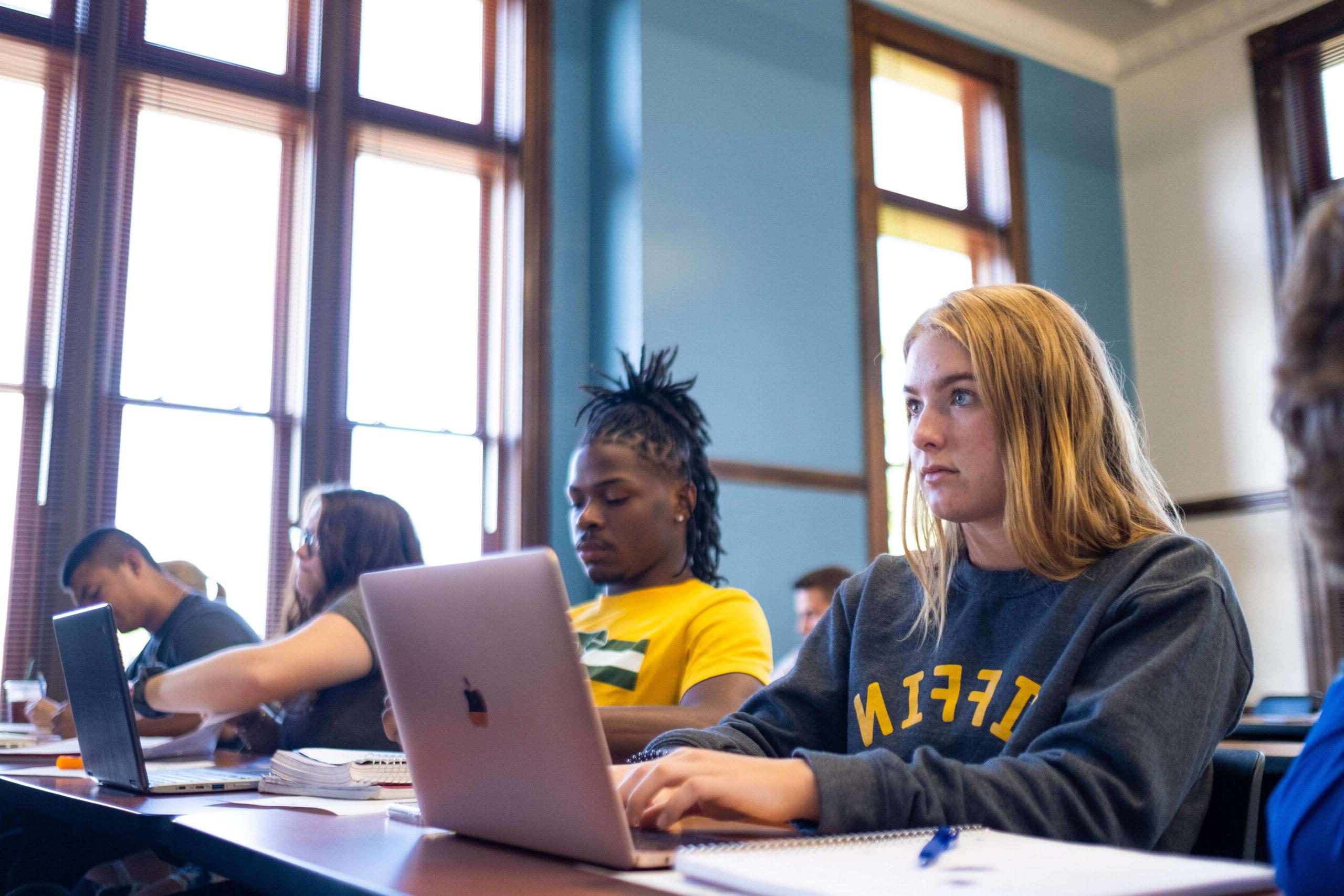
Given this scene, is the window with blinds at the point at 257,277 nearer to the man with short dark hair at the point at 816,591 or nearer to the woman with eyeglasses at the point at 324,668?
the man with short dark hair at the point at 816,591

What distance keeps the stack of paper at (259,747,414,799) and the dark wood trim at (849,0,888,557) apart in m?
3.69

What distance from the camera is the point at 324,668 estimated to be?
6.14 feet

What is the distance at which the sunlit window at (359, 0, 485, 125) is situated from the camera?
436 cm

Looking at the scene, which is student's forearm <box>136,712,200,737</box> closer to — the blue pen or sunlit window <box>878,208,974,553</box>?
the blue pen

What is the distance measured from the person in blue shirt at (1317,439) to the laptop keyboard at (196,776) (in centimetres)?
121

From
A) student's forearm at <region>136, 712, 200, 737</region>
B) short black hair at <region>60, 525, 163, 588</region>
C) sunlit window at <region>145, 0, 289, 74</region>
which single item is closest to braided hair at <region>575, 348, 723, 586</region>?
student's forearm at <region>136, 712, 200, 737</region>

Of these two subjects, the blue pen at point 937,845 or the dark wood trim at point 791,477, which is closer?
the blue pen at point 937,845

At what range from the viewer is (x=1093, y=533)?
1.18 meters

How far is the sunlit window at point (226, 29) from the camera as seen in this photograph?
394 cm

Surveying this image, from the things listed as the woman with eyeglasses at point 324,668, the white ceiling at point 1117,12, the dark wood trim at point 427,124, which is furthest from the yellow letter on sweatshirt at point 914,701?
the white ceiling at point 1117,12

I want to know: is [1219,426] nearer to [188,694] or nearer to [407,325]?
[407,325]

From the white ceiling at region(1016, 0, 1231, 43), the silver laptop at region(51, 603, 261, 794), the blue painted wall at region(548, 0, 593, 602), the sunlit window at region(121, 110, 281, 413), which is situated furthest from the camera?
the white ceiling at region(1016, 0, 1231, 43)

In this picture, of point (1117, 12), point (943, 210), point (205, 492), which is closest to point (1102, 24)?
point (1117, 12)

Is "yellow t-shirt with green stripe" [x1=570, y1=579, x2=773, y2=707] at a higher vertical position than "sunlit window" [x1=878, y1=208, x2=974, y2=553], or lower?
lower
